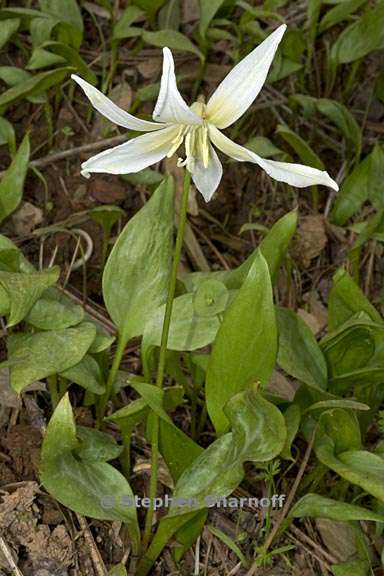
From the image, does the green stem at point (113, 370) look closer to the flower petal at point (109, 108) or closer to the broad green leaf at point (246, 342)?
the broad green leaf at point (246, 342)

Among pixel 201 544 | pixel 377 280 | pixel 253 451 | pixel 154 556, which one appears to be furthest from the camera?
pixel 377 280

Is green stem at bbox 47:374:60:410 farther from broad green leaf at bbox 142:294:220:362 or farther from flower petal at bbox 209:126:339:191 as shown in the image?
flower petal at bbox 209:126:339:191

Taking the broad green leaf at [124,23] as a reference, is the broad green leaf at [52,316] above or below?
below

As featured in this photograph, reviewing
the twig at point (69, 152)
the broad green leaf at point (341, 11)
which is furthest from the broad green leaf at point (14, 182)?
the broad green leaf at point (341, 11)

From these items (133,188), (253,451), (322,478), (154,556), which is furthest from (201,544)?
(133,188)

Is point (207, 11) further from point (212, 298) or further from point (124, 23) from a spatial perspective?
point (212, 298)

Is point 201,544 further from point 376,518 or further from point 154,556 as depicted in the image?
point 376,518
